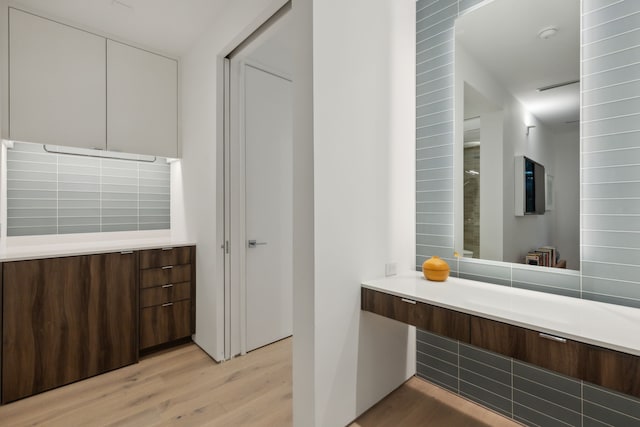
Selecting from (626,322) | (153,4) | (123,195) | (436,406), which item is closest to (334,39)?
(153,4)

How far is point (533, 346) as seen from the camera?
1.06 metres

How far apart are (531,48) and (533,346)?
1514mm

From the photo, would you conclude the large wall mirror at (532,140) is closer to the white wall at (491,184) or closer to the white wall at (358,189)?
the white wall at (491,184)

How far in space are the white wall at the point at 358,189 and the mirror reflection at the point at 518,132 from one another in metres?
0.35

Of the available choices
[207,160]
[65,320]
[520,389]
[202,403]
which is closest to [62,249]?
[65,320]

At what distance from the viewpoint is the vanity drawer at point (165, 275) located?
230cm

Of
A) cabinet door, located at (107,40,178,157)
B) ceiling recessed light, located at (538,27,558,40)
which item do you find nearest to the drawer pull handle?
ceiling recessed light, located at (538,27,558,40)

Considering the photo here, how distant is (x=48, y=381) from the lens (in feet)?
6.23

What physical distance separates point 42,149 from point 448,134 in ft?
10.2

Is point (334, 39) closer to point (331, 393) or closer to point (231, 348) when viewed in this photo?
point (331, 393)

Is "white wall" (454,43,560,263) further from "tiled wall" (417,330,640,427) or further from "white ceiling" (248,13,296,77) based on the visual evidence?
"white ceiling" (248,13,296,77)

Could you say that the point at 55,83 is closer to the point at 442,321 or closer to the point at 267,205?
the point at 267,205

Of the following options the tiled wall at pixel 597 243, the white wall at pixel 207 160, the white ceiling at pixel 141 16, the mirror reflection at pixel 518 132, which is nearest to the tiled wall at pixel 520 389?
the tiled wall at pixel 597 243

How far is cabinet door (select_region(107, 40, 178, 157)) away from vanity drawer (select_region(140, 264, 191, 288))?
104 centimetres
